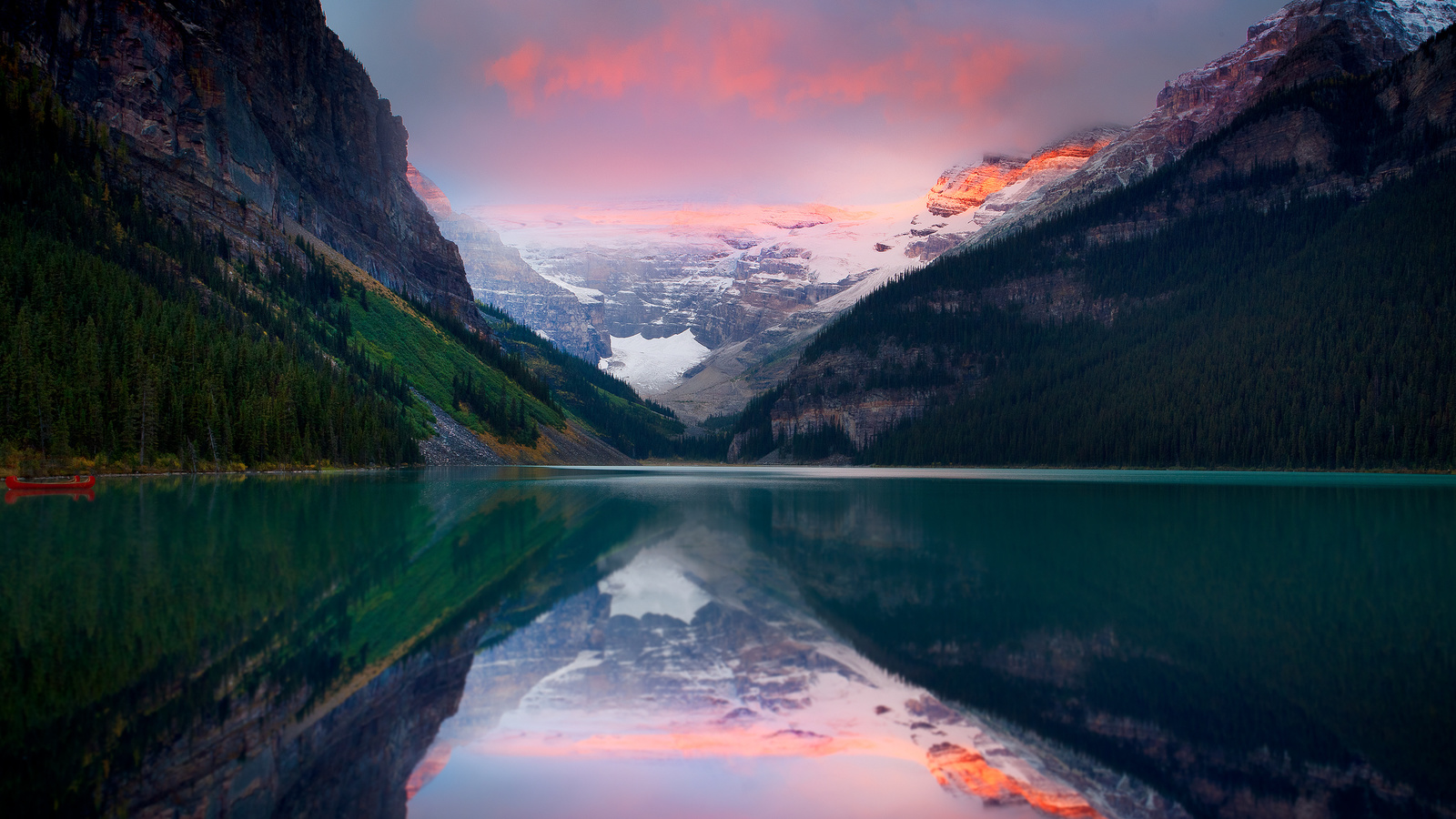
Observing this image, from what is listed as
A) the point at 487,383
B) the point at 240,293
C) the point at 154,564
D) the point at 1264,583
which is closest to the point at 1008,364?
the point at 487,383

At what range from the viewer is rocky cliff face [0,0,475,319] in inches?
4761

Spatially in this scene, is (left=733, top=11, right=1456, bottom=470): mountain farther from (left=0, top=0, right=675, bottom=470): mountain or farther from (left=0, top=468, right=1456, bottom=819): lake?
(left=0, top=468, right=1456, bottom=819): lake

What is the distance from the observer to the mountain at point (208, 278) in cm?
6675

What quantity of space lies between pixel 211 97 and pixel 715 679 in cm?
16383

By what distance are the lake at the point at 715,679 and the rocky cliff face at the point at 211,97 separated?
406ft

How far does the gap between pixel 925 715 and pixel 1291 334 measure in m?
143

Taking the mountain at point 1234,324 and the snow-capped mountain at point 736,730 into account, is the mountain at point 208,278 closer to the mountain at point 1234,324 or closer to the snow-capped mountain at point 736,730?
the snow-capped mountain at point 736,730

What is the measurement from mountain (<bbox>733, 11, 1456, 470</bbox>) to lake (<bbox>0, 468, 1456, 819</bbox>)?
105 m

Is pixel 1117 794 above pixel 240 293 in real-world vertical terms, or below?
below

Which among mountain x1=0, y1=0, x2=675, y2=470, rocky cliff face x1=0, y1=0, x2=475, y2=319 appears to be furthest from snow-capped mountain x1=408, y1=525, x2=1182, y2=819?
rocky cliff face x1=0, y1=0, x2=475, y2=319

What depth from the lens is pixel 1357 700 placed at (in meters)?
12.1

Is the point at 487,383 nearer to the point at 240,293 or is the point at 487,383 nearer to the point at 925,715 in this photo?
the point at 240,293

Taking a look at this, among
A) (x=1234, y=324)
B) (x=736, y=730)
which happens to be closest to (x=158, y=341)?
(x=736, y=730)

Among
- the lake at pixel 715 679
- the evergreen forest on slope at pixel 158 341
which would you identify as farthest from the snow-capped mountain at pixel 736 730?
the evergreen forest on slope at pixel 158 341
